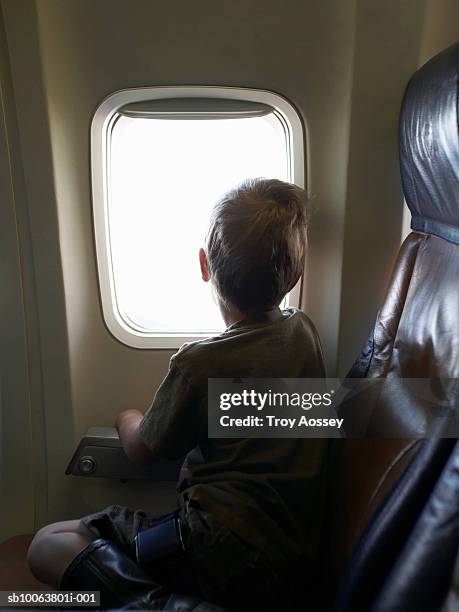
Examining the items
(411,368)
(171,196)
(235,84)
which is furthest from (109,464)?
(235,84)

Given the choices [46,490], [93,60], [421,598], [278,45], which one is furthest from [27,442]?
[278,45]

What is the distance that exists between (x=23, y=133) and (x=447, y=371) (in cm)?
122

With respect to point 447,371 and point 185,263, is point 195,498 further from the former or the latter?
point 185,263

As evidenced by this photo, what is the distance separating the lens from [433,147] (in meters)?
0.96

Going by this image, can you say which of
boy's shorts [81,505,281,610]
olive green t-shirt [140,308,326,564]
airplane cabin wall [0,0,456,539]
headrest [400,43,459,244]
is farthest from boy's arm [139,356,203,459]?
headrest [400,43,459,244]

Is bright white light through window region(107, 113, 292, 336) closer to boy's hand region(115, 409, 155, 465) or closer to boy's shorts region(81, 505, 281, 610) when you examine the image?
boy's hand region(115, 409, 155, 465)

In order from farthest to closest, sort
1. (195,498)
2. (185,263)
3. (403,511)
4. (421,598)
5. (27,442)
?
(185,263) → (27,442) → (195,498) → (403,511) → (421,598)

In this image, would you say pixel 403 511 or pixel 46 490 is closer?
pixel 403 511

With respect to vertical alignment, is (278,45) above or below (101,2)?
below

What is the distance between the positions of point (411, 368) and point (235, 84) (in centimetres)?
92

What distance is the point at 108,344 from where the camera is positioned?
1.66 meters

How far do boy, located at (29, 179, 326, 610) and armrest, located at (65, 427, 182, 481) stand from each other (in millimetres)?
336

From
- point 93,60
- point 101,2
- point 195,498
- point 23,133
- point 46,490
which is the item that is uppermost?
point 101,2

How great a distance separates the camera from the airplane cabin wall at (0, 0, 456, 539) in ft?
4.43
